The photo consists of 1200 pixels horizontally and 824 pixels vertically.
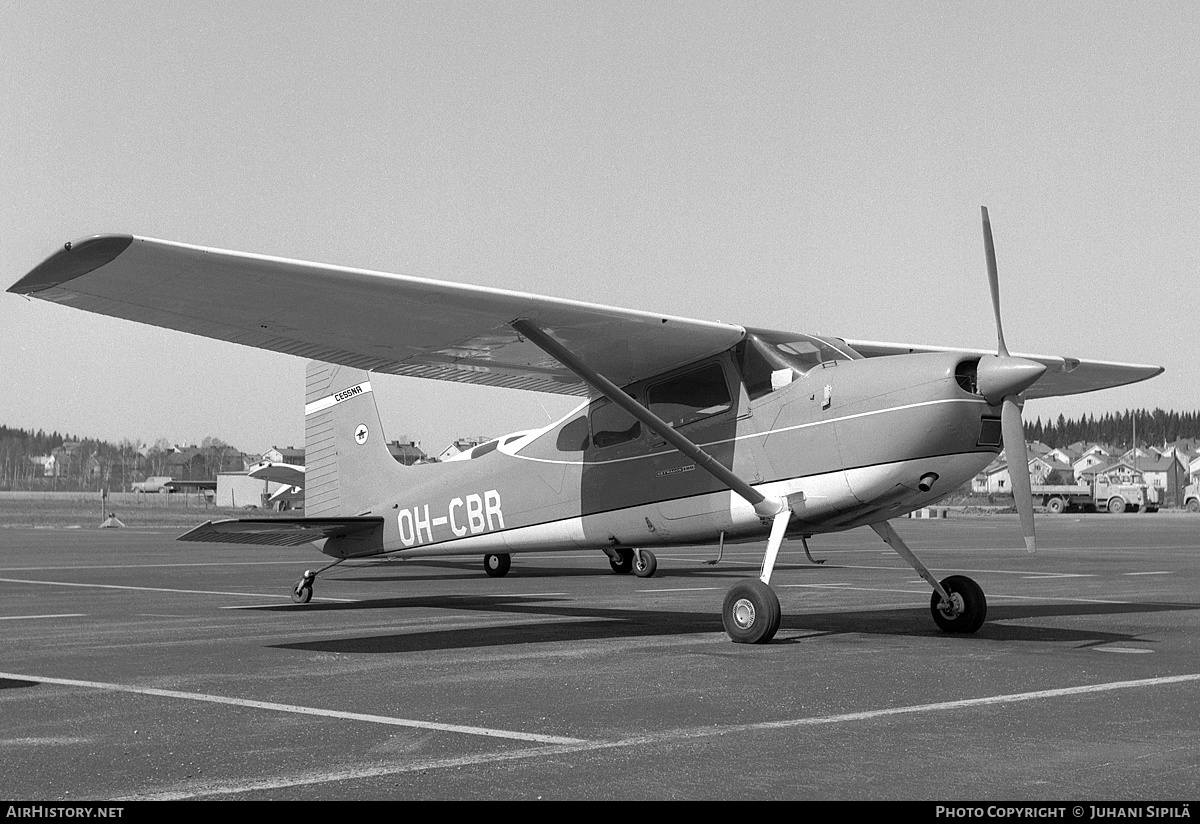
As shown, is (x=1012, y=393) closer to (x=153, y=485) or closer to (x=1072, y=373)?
(x=1072, y=373)

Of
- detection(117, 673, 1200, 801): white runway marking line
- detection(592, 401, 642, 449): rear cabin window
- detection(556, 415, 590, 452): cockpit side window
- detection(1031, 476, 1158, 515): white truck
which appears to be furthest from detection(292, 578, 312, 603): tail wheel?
detection(1031, 476, 1158, 515): white truck

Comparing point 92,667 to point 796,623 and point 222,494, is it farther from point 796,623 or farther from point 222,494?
point 222,494

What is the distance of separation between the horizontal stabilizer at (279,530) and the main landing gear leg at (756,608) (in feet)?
16.9

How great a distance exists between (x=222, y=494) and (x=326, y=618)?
99.9 meters

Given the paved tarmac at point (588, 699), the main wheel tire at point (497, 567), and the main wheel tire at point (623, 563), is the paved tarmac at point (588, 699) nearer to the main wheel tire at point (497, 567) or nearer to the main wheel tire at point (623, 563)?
the main wheel tire at point (497, 567)

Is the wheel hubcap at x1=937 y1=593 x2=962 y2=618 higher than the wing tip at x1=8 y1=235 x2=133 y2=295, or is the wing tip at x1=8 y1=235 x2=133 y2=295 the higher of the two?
the wing tip at x1=8 y1=235 x2=133 y2=295

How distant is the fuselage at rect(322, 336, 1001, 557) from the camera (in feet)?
29.7

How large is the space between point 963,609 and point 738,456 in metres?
2.36

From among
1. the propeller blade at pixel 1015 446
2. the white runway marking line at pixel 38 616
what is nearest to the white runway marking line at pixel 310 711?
the white runway marking line at pixel 38 616

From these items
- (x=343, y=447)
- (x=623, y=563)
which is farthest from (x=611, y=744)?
(x=623, y=563)

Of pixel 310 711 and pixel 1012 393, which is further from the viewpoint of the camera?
pixel 1012 393

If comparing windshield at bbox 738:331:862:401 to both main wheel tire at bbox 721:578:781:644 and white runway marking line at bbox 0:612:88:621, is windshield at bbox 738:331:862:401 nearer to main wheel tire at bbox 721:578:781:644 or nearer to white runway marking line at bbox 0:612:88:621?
main wheel tire at bbox 721:578:781:644

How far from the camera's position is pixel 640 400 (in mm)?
11180

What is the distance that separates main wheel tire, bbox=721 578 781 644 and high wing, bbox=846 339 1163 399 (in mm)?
3613
